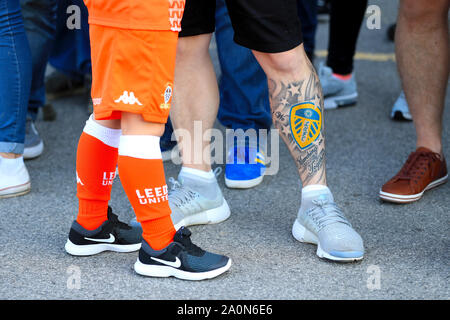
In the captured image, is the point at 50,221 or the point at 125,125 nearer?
the point at 125,125

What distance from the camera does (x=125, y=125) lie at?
5.60 feet

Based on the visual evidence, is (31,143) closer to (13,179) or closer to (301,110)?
(13,179)

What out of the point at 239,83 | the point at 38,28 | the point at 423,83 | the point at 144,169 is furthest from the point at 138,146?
the point at 38,28

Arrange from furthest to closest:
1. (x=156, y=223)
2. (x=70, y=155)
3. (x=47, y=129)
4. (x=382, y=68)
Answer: (x=382, y=68) → (x=47, y=129) → (x=70, y=155) → (x=156, y=223)

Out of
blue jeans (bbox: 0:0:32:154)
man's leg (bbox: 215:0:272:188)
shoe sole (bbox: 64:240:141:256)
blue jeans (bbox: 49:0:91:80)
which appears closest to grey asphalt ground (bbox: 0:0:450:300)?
shoe sole (bbox: 64:240:141:256)

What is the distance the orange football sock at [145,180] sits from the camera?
170cm

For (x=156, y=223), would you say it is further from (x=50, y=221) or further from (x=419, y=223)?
(x=419, y=223)

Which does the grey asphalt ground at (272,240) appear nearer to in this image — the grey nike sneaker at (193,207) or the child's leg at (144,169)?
the grey nike sneaker at (193,207)

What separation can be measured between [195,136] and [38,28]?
110 cm

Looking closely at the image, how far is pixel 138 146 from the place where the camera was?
169 cm

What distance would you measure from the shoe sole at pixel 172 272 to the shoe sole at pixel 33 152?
126cm

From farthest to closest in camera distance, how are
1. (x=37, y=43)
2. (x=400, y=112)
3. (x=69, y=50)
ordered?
(x=69, y=50) < (x=400, y=112) < (x=37, y=43)
